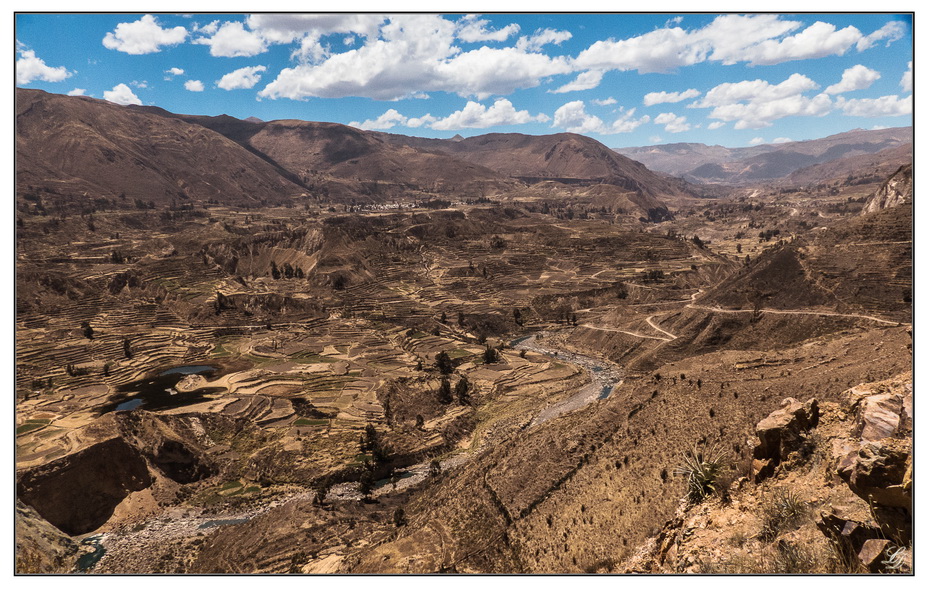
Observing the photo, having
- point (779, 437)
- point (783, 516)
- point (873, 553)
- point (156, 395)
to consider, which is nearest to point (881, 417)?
point (779, 437)

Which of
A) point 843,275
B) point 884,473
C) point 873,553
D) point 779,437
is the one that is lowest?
point 843,275

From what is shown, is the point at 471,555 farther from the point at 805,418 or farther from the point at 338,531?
the point at 805,418

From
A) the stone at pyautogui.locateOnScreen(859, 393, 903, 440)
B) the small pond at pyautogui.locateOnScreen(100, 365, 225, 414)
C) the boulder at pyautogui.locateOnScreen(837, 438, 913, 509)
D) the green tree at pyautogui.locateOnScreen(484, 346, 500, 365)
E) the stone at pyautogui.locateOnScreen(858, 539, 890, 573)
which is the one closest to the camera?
the stone at pyautogui.locateOnScreen(858, 539, 890, 573)

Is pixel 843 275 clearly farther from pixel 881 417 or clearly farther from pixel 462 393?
pixel 881 417

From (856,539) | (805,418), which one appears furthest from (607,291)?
(856,539)

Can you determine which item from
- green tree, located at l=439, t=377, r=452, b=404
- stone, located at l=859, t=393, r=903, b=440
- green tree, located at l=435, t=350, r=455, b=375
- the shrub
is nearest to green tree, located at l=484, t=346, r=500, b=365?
green tree, located at l=435, t=350, r=455, b=375

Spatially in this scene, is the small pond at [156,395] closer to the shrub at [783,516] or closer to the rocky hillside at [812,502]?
the rocky hillside at [812,502]

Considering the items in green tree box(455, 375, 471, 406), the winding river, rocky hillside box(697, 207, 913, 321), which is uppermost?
rocky hillside box(697, 207, 913, 321)

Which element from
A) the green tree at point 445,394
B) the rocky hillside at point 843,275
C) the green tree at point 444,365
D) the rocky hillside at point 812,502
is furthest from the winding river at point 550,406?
the rocky hillside at point 812,502

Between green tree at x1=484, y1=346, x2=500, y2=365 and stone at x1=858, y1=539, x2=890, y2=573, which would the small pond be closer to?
green tree at x1=484, y1=346, x2=500, y2=365
